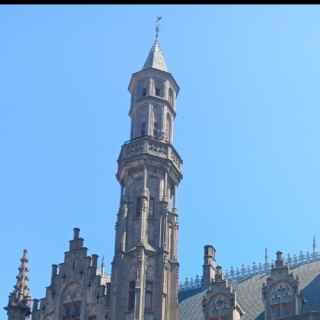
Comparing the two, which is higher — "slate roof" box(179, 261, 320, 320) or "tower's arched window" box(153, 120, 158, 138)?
"tower's arched window" box(153, 120, 158, 138)

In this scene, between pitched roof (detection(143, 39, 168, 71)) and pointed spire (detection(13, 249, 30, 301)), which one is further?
pitched roof (detection(143, 39, 168, 71))

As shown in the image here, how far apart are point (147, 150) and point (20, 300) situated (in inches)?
464

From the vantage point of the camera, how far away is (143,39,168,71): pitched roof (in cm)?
4734

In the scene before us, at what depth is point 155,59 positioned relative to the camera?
4803 centimetres

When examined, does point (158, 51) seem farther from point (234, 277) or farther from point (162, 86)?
point (234, 277)

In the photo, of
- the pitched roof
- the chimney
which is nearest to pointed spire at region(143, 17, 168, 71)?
the pitched roof

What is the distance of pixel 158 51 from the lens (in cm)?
4891

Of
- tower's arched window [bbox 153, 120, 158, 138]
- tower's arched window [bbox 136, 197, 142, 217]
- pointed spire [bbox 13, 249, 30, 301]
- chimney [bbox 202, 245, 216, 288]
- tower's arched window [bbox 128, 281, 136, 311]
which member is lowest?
tower's arched window [bbox 128, 281, 136, 311]

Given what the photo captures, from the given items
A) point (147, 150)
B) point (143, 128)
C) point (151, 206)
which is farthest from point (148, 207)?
point (143, 128)

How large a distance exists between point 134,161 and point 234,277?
33.3ft

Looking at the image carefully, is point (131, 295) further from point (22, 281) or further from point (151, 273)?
point (22, 281)

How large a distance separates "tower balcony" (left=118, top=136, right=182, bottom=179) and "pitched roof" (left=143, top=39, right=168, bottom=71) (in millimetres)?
5988

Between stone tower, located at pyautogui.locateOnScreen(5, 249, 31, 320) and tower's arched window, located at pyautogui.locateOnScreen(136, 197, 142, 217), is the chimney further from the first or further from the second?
stone tower, located at pyautogui.locateOnScreen(5, 249, 31, 320)
